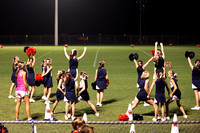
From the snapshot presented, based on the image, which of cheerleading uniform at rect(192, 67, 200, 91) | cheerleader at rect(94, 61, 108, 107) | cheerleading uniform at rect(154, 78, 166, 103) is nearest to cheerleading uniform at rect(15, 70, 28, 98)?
cheerleader at rect(94, 61, 108, 107)

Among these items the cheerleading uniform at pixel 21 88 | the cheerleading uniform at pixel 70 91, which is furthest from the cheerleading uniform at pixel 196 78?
the cheerleading uniform at pixel 21 88

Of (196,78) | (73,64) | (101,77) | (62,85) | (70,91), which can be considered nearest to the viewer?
(70,91)

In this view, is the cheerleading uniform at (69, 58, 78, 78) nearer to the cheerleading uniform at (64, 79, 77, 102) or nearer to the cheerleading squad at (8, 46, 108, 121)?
the cheerleading squad at (8, 46, 108, 121)

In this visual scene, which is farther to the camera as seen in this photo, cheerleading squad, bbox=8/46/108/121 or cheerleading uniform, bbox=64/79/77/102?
cheerleading uniform, bbox=64/79/77/102

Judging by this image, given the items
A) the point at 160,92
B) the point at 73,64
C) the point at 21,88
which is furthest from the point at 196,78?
the point at 21,88

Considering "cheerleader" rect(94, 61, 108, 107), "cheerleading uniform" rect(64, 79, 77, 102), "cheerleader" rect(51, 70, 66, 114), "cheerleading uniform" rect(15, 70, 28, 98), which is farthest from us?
"cheerleader" rect(94, 61, 108, 107)

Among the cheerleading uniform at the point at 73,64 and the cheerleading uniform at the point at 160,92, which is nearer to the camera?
the cheerleading uniform at the point at 160,92

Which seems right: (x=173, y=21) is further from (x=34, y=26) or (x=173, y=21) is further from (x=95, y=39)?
(x=34, y=26)

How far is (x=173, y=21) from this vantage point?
79.4m

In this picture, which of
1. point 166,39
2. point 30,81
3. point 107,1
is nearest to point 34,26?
point 107,1

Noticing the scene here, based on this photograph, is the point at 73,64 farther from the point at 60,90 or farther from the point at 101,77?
the point at 60,90

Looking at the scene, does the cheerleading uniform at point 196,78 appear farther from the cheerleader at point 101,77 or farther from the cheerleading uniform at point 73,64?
the cheerleading uniform at point 73,64

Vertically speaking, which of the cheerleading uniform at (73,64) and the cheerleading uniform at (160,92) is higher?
the cheerleading uniform at (73,64)

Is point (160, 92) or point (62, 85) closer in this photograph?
point (160, 92)
